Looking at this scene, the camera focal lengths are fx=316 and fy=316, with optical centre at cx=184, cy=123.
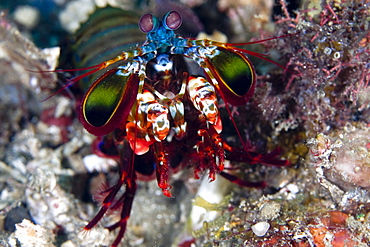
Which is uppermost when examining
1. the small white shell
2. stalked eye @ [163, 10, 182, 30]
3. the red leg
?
stalked eye @ [163, 10, 182, 30]

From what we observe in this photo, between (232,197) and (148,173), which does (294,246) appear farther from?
(148,173)

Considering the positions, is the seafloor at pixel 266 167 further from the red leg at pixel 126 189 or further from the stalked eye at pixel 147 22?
the stalked eye at pixel 147 22

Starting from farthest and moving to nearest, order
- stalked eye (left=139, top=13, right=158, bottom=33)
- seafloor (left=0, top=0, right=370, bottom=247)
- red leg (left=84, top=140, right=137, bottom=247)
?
red leg (left=84, top=140, right=137, bottom=247) < seafloor (left=0, top=0, right=370, bottom=247) < stalked eye (left=139, top=13, right=158, bottom=33)

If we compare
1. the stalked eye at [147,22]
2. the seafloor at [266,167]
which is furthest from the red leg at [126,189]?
the stalked eye at [147,22]

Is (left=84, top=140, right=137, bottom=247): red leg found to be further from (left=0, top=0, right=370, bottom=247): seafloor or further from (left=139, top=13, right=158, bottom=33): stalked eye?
(left=139, top=13, right=158, bottom=33): stalked eye

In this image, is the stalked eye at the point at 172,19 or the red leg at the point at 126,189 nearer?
the stalked eye at the point at 172,19

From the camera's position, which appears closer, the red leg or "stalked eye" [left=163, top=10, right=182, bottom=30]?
"stalked eye" [left=163, top=10, right=182, bottom=30]

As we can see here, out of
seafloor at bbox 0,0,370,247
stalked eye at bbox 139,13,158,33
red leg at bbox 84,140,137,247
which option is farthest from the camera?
red leg at bbox 84,140,137,247

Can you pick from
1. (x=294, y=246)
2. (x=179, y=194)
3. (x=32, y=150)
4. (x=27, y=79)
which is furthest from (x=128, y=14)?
(x=294, y=246)

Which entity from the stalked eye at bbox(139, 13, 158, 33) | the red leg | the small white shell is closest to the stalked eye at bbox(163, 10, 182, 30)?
the stalked eye at bbox(139, 13, 158, 33)
